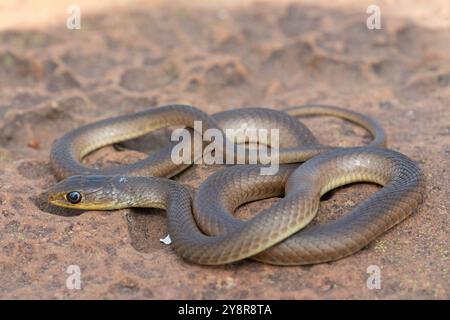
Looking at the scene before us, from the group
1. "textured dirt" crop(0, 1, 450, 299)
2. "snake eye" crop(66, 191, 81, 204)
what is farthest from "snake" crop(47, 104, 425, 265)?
"textured dirt" crop(0, 1, 450, 299)

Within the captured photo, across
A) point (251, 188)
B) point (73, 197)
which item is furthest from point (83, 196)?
point (251, 188)

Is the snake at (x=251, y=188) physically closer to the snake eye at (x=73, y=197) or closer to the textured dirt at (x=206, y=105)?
the snake eye at (x=73, y=197)

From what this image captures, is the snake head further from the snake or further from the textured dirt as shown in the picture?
the textured dirt

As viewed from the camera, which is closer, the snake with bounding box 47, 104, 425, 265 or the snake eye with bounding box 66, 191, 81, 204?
the snake with bounding box 47, 104, 425, 265

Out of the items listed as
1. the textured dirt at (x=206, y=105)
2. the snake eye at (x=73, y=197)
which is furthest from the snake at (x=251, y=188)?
the textured dirt at (x=206, y=105)

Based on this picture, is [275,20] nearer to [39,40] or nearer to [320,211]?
[39,40]

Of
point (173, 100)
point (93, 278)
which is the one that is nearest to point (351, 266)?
point (93, 278)

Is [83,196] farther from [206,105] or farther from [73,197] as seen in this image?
[206,105]
